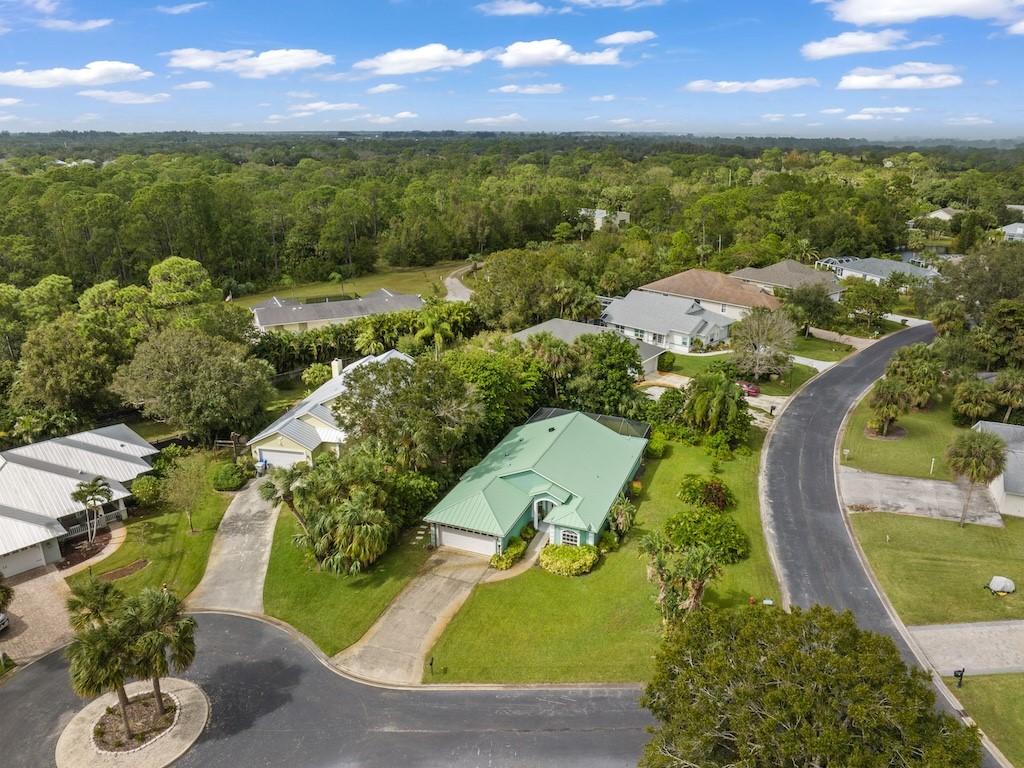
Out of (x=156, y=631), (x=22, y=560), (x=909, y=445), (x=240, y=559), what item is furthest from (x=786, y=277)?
(x=22, y=560)

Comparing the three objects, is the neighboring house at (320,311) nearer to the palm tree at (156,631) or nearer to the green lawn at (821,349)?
the green lawn at (821,349)

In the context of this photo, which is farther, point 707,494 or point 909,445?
point 909,445

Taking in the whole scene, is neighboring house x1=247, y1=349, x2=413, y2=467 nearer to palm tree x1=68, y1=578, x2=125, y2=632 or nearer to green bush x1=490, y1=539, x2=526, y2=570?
green bush x1=490, y1=539, x2=526, y2=570

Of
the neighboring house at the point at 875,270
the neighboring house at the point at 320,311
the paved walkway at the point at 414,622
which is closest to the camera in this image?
the paved walkway at the point at 414,622

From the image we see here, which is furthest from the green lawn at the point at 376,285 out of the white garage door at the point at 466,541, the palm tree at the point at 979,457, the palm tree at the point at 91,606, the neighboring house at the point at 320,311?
the palm tree at the point at 91,606

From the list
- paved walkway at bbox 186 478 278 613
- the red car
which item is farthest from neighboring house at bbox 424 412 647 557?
the red car

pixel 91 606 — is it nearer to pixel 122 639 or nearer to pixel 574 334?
pixel 122 639

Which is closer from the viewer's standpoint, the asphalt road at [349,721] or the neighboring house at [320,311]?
the asphalt road at [349,721]
